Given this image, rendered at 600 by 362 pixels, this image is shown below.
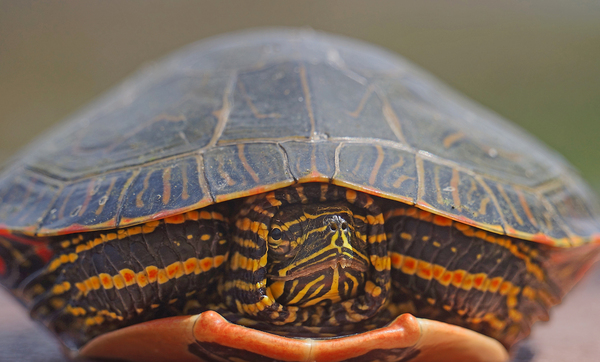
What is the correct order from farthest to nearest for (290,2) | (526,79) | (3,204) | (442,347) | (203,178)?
1. (290,2)
2. (526,79)
3. (3,204)
4. (442,347)
5. (203,178)

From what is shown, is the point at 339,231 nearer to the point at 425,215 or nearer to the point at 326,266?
the point at 326,266

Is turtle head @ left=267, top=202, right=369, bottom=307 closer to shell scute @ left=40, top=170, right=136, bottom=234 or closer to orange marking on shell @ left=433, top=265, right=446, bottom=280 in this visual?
orange marking on shell @ left=433, top=265, right=446, bottom=280

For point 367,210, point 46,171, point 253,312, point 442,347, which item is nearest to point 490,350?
point 442,347

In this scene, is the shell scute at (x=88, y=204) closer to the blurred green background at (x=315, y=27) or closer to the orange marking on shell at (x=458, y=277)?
the orange marking on shell at (x=458, y=277)

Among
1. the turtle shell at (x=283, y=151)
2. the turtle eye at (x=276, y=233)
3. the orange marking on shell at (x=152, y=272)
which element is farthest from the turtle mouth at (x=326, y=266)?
the orange marking on shell at (x=152, y=272)

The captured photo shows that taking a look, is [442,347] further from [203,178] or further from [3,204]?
[3,204]

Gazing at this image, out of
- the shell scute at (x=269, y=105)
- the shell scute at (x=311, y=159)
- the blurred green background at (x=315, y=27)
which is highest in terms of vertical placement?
the shell scute at (x=269, y=105)

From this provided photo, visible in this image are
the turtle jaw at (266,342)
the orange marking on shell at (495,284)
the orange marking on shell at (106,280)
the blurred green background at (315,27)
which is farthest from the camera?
the blurred green background at (315,27)

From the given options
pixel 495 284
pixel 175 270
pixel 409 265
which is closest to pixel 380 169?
pixel 409 265
